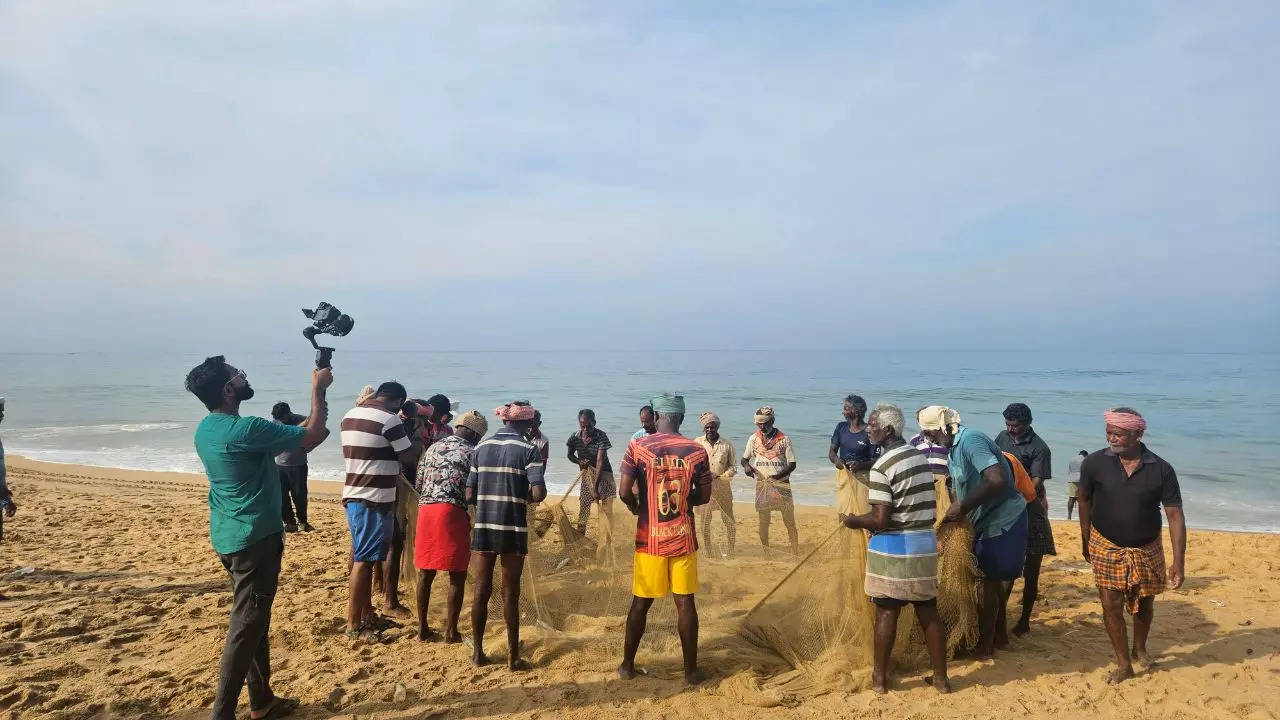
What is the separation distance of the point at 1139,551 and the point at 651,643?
3275 millimetres

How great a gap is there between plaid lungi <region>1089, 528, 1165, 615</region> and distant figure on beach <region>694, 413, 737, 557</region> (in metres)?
2.85

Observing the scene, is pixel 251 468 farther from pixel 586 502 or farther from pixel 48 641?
pixel 586 502

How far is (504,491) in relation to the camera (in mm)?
4812

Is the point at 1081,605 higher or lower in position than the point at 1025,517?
lower

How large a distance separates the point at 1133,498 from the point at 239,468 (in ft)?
17.2

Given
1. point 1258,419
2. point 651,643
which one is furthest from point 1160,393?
point 651,643

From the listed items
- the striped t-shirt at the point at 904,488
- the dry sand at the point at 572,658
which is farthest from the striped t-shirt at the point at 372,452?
the striped t-shirt at the point at 904,488

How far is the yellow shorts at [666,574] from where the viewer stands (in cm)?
448

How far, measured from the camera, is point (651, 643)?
5254 mm

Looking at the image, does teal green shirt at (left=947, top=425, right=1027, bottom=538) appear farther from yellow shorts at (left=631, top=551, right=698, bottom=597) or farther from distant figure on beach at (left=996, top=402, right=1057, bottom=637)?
yellow shorts at (left=631, top=551, right=698, bottom=597)

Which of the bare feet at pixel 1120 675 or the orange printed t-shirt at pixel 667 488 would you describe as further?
the bare feet at pixel 1120 675

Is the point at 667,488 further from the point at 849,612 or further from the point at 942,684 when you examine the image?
the point at 942,684

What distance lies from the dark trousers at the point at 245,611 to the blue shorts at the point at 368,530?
132 centimetres

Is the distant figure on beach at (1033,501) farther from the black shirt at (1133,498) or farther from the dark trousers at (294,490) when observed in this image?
the dark trousers at (294,490)
